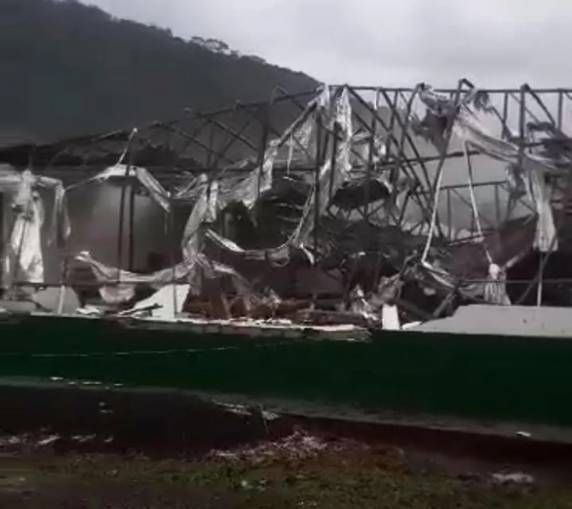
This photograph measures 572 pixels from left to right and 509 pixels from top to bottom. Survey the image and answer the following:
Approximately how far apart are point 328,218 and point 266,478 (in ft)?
10.7

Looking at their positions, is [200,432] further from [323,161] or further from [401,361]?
[323,161]

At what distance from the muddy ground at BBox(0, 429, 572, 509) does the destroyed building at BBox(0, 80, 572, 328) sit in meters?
1.44

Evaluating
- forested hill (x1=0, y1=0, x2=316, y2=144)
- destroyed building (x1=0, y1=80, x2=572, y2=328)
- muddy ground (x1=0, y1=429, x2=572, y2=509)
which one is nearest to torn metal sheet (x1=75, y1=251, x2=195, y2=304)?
destroyed building (x1=0, y1=80, x2=572, y2=328)

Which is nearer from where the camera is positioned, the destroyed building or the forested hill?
the destroyed building

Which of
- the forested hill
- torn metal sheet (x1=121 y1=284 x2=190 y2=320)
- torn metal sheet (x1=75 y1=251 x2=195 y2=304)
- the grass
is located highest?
the forested hill

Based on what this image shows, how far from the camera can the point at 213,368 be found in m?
11.8

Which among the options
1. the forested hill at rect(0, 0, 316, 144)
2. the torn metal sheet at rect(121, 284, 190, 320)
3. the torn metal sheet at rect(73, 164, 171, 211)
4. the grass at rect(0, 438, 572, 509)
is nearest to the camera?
the grass at rect(0, 438, 572, 509)

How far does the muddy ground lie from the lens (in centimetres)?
→ 894

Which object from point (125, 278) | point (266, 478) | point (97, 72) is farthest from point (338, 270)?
point (97, 72)

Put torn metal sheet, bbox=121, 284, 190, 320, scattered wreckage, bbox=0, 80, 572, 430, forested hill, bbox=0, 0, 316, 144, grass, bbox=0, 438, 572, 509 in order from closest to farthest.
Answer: grass, bbox=0, 438, 572, 509 → scattered wreckage, bbox=0, 80, 572, 430 → torn metal sheet, bbox=121, 284, 190, 320 → forested hill, bbox=0, 0, 316, 144

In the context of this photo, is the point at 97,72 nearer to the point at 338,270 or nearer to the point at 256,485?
the point at 338,270

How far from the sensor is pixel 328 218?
11992 mm

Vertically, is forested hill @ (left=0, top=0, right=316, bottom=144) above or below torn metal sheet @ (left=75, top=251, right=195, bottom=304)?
above

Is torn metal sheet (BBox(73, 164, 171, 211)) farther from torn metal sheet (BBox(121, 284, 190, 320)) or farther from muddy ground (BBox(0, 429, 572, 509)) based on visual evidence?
muddy ground (BBox(0, 429, 572, 509))
